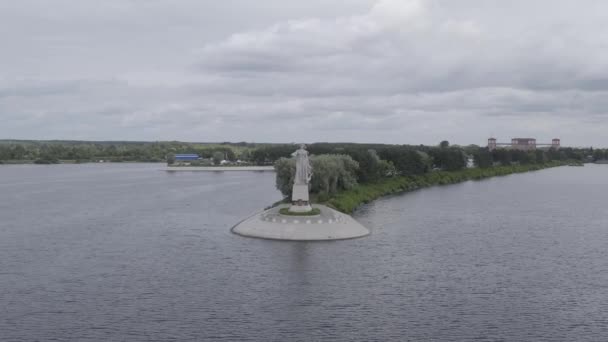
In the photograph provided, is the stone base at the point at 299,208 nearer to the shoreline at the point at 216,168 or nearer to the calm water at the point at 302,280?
the calm water at the point at 302,280

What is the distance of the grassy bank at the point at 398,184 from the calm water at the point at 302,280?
5.62 meters

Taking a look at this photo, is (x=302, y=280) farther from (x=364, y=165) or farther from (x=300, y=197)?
(x=364, y=165)

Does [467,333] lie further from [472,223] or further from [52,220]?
[52,220]

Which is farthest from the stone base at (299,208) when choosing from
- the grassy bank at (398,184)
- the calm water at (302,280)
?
the grassy bank at (398,184)

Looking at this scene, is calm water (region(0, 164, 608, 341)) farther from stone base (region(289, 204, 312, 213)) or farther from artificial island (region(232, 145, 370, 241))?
stone base (region(289, 204, 312, 213))

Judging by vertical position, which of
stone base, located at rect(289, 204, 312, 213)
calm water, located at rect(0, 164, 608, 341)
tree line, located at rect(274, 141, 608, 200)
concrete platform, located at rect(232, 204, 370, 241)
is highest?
tree line, located at rect(274, 141, 608, 200)

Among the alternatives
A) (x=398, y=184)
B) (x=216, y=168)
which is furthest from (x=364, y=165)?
(x=216, y=168)

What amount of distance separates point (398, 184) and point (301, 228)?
185ft

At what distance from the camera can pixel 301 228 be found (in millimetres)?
53719

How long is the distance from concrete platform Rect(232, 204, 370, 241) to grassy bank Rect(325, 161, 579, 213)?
13405mm

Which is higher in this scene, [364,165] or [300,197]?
[364,165]

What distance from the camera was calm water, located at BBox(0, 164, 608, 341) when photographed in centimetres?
2992

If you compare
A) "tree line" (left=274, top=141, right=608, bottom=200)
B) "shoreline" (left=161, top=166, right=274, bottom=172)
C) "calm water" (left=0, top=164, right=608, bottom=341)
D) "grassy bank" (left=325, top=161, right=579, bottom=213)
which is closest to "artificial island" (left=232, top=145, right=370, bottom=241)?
"calm water" (left=0, top=164, right=608, bottom=341)

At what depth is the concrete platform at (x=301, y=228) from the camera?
174 ft
